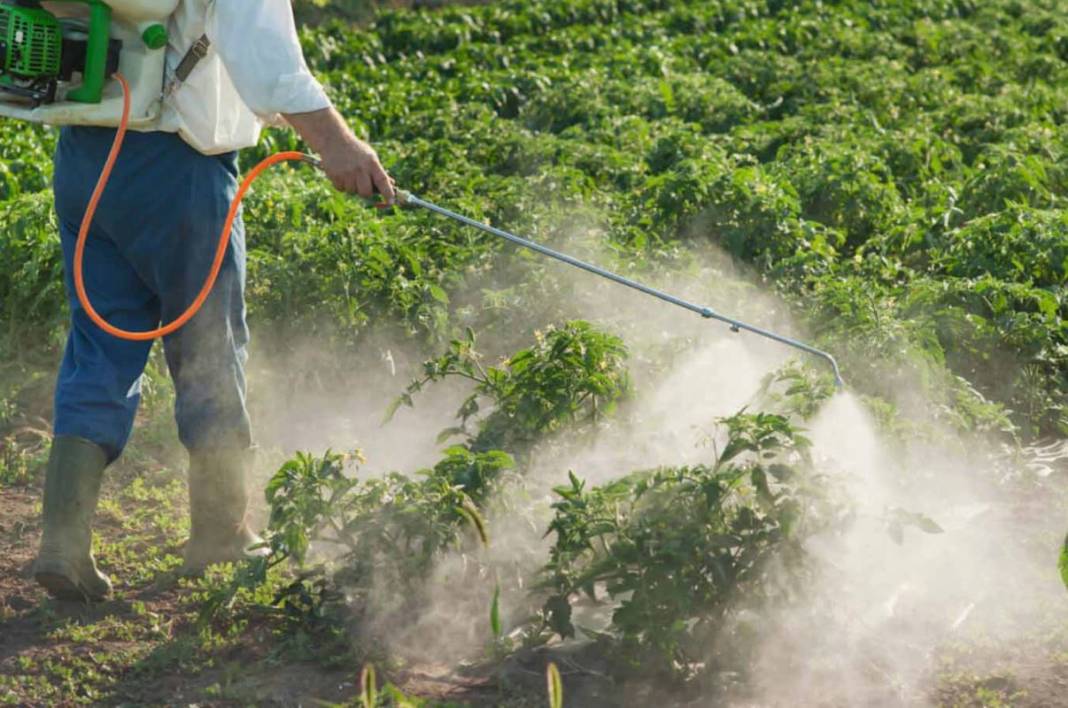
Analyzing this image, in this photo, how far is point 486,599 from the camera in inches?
149

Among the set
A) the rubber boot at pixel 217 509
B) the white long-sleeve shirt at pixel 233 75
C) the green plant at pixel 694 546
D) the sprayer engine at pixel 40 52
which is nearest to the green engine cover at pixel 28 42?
the sprayer engine at pixel 40 52

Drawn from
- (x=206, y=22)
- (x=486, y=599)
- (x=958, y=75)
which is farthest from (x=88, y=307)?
(x=958, y=75)

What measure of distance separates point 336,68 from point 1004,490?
7.01 metres

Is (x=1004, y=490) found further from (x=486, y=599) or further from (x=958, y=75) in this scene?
(x=958, y=75)

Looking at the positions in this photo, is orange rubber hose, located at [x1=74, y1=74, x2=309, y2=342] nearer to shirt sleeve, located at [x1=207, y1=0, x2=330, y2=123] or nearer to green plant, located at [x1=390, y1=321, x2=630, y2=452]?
shirt sleeve, located at [x1=207, y1=0, x2=330, y2=123]

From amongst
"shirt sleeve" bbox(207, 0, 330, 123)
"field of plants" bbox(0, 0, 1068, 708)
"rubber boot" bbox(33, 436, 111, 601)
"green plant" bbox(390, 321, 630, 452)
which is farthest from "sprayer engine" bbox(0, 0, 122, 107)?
"green plant" bbox(390, 321, 630, 452)

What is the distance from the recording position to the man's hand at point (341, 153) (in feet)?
12.4

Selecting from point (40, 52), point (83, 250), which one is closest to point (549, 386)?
point (83, 250)

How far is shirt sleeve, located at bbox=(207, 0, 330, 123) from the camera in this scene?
365 cm

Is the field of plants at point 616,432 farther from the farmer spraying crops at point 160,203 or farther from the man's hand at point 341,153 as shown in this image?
the man's hand at point 341,153

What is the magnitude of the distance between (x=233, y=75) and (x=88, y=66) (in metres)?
0.36

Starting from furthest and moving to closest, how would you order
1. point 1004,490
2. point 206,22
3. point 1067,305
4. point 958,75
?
point 958,75
point 1067,305
point 1004,490
point 206,22

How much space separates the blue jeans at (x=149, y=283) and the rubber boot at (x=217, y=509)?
5cm

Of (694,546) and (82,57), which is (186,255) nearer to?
(82,57)
